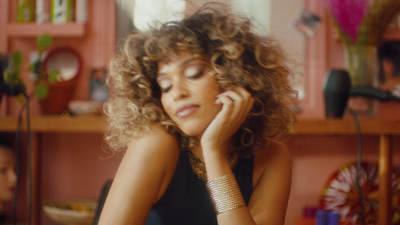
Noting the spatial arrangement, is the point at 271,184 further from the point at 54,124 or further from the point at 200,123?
the point at 54,124

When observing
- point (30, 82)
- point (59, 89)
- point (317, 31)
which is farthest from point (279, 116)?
point (30, 82)

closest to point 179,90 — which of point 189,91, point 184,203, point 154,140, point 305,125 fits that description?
point 189,91

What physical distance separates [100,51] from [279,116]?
4.05ft

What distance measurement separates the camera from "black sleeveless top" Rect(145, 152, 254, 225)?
103cm

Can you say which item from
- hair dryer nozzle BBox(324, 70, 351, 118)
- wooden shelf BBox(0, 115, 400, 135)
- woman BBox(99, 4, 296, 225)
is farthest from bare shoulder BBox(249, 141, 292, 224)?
hair dryer nozzle BBox(324, 70, 351, 118)

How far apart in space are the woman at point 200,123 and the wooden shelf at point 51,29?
1061 millimetres

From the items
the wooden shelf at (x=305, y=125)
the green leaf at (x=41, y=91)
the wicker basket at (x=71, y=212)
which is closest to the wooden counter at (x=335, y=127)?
the wooden shelf at (x=305, y=125)

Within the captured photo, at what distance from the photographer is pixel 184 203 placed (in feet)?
3.43

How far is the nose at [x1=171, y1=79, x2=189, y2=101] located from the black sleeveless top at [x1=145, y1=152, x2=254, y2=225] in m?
0.18

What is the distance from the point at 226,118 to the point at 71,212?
3.50 feet

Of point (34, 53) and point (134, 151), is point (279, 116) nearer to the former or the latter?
point (134, 151)

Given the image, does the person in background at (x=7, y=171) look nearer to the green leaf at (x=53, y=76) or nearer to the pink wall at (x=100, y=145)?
the pink wall at (x=100, y=145)

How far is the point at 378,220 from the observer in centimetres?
178

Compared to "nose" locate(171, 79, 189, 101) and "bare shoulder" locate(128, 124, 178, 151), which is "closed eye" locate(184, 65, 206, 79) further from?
"bare shoulder" locate(128, 124, 178, 151)
